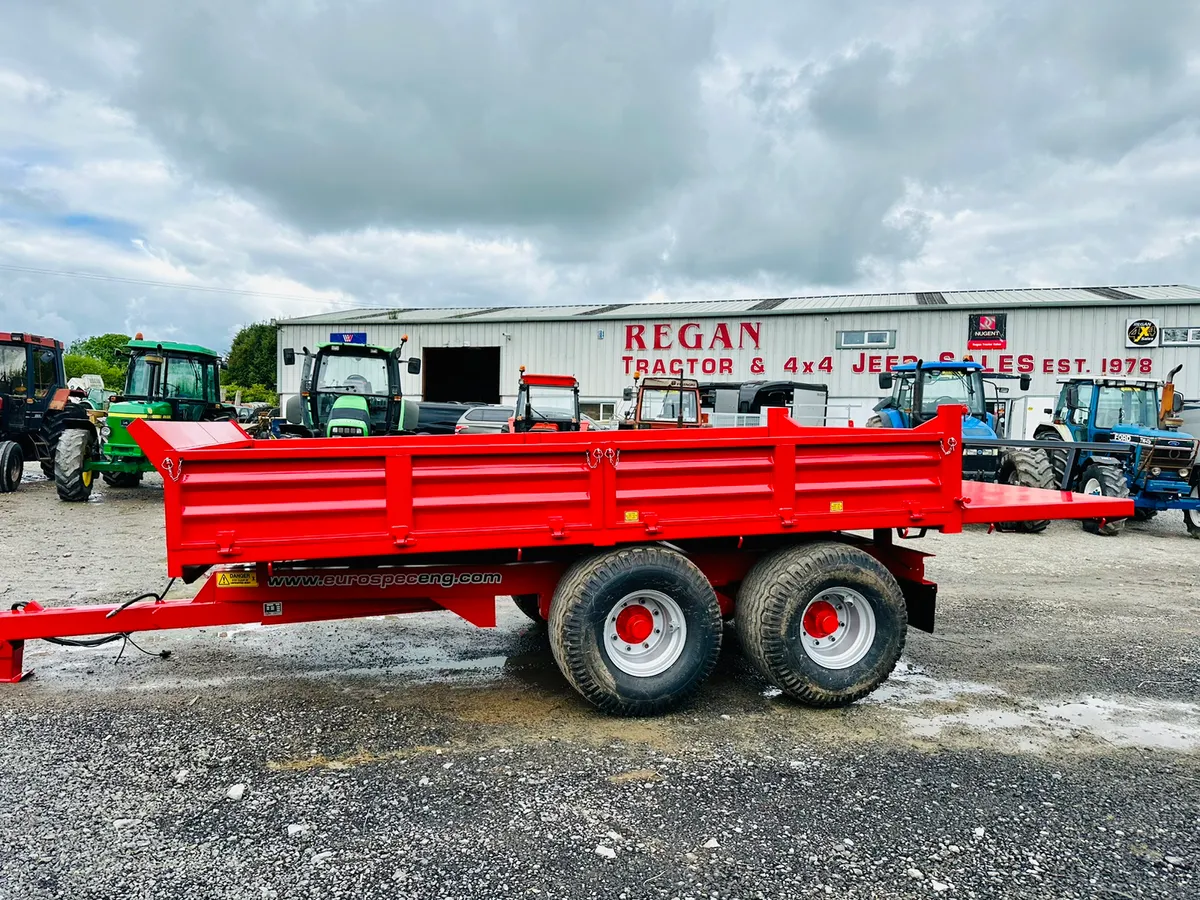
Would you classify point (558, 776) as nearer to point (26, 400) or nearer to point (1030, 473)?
point (1030, 473)

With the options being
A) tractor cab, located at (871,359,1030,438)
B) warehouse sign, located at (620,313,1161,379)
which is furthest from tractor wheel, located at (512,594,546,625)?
warehouse sign, located at (620,313,1161,379)

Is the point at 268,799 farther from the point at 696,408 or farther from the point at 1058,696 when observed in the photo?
the point at 696,408

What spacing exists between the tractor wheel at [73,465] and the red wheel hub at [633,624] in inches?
438

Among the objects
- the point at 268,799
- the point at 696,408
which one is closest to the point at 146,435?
the point at 268,799

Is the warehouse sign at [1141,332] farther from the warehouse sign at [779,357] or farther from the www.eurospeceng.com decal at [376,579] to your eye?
the www.eurospeceng.com decal at [376,579]

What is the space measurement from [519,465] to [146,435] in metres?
1.67

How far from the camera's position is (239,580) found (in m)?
3.91

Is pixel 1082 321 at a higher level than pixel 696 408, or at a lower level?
higher

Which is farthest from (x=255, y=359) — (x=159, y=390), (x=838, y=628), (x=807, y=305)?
(x=838, y=628)

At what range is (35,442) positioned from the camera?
527 inches

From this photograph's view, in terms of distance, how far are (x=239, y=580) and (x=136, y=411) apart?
9686 mm

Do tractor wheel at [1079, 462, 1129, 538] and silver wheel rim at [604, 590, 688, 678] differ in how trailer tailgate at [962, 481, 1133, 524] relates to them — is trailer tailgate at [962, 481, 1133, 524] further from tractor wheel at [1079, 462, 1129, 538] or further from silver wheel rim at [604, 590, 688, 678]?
tractor wheel at [1079, 462, 1129, 538]

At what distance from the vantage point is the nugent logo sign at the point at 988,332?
2372 cm

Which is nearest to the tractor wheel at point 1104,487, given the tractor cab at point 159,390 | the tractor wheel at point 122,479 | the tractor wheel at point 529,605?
the tractor wheel at point 529,605
